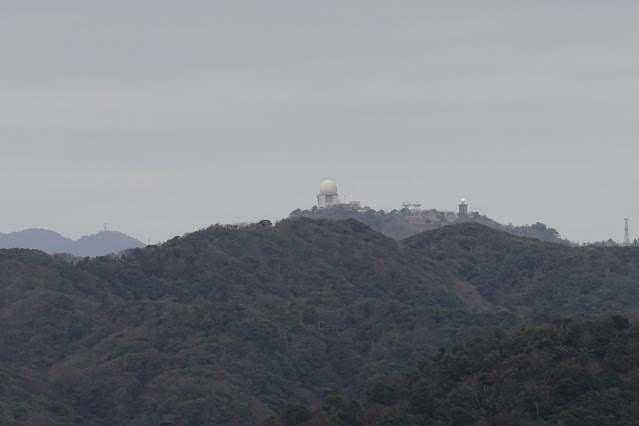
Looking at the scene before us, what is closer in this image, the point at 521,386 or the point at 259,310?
the point at 521,386

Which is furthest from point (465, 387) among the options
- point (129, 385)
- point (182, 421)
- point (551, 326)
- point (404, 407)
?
point (129, 385)

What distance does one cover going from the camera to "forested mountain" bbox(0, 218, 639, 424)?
111938mm

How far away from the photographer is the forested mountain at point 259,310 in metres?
112

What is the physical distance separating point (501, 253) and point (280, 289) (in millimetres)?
35563

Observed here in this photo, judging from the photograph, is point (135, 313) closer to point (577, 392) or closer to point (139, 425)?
point (139, 425)

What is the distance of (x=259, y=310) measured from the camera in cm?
13438

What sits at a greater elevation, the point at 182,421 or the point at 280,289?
the point at 280,289

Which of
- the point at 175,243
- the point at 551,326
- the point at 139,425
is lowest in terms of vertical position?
the point at 139,425

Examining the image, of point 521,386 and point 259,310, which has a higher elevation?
point 259,310

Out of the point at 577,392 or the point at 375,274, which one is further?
the point at 375,274

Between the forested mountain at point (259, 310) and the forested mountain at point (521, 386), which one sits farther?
the forested mountain at point (259, 310)

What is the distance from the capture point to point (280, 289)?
152m

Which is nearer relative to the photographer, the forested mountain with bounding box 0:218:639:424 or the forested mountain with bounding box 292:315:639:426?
the forested mountain with bounding box 292:315:639:426

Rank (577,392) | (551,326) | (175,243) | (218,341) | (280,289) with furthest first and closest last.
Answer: (175,243), (280,289), (218,341), (551,326), (577,392)
